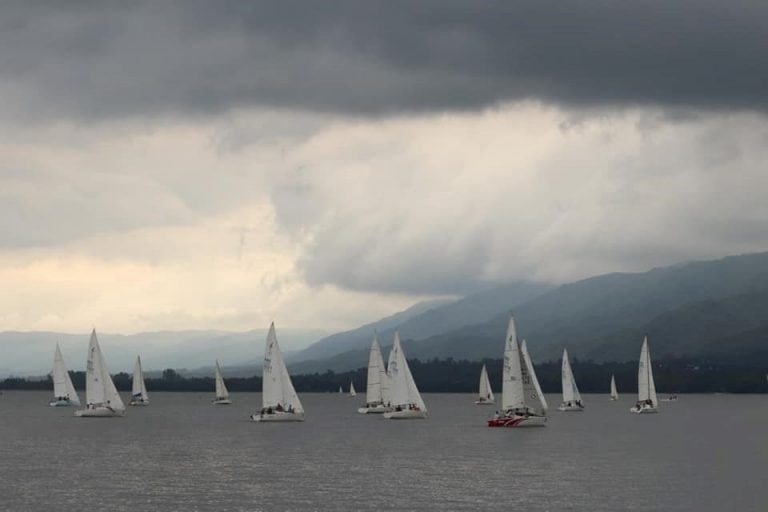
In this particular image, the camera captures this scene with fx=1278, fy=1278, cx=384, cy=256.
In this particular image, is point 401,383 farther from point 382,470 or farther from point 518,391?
point 382,470

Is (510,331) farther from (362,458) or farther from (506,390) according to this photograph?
(362,458)

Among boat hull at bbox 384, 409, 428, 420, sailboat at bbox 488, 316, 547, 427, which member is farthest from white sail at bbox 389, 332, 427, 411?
sailboat at bbox 488, 316, 547, 427

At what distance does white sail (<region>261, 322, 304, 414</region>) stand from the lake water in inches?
156

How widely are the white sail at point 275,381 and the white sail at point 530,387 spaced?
97.0 ft

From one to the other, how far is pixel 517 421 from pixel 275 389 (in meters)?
32.2

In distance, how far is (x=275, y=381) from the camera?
166 meters

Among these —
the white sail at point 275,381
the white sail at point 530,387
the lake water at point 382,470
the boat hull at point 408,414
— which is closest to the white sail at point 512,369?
the white sail at point 530,387

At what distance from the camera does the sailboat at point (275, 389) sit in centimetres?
16150

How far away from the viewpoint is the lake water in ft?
284

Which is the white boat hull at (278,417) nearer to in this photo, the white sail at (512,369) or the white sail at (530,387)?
the white sail at (512,369)

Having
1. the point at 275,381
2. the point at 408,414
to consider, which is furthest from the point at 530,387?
the point at 275,381

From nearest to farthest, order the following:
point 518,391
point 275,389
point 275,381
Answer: point 518,391, point 275,381, point 275,389

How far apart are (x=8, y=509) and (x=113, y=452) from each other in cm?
5114

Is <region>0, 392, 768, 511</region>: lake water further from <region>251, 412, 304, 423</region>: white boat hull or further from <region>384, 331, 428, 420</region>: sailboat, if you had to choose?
<region>384, 331, 428, 420</region>: sailboat
